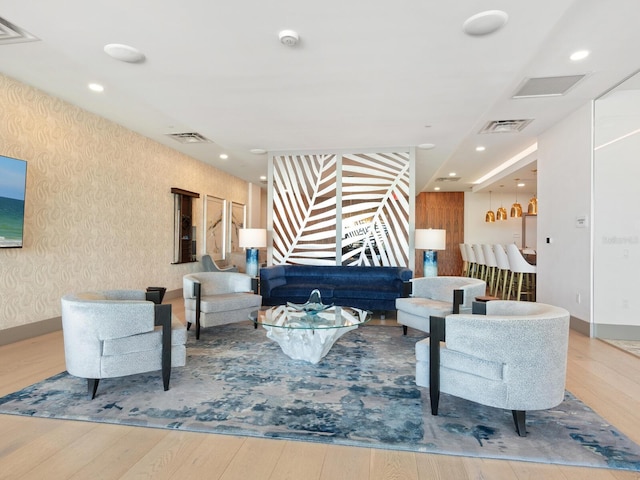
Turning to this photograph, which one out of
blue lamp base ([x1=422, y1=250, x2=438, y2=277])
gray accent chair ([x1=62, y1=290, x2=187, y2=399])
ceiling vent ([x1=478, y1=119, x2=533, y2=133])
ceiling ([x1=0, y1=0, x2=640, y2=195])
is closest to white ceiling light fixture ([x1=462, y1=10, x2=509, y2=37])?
ceiling ([x1=0, y1=0, x2=640, y2=195])

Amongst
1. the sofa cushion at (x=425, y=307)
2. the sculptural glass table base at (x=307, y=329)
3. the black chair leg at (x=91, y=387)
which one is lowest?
the black chair leg at (x=91, y=387)

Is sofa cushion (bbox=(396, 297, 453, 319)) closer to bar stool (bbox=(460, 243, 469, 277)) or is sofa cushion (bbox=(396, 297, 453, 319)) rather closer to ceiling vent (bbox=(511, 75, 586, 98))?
ceiling vent (bbox=(511, 75, 586, 98))

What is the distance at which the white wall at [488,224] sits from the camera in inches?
435

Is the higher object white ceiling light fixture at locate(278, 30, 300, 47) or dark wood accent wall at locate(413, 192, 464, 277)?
white ceiling light fixture at locate(278, 30, 300, 47)

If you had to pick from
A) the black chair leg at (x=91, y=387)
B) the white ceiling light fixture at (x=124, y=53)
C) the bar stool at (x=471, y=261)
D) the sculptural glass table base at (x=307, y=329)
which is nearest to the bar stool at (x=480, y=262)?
the bar stool at (x=471, y=261)

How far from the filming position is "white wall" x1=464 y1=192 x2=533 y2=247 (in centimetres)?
1104

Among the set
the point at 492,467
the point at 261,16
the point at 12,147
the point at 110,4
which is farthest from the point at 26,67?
the point at 492,467

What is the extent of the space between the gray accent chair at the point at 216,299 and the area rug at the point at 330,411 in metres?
0.87

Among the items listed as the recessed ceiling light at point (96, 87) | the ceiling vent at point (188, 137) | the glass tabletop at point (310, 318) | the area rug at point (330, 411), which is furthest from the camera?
the ceiling vent at point (188, 137)

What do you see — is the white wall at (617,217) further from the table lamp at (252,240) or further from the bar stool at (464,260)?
the bar stool at (464,260)

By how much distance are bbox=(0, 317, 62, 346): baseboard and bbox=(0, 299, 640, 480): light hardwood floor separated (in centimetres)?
207

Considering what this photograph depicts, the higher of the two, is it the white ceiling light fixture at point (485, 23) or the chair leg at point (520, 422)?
the white ceiling light fixture at point (485, 23)

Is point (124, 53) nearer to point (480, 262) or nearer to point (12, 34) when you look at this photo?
point (12, 34)

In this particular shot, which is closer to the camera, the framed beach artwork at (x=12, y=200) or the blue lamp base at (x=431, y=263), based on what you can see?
the framed beach artwork at (x=12, y=200)
